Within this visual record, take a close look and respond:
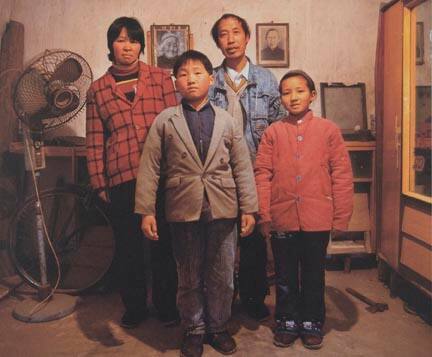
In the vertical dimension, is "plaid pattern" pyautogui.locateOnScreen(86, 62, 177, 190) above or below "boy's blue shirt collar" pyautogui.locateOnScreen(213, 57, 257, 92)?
below

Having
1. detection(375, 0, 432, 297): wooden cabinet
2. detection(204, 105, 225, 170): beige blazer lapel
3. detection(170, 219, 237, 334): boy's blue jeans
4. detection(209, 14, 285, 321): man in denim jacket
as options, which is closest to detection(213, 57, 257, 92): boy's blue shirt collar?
detection(209, 14, 285, 321): man in denim jacket

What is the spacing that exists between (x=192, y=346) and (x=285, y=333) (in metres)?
0.52

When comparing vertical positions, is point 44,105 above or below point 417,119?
above

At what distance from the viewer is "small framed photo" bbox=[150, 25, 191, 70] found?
142 inches

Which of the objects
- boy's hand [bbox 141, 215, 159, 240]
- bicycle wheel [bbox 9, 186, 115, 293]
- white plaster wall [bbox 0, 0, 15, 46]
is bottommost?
bicycle wheel [bbox 9, 186, 115, 293]

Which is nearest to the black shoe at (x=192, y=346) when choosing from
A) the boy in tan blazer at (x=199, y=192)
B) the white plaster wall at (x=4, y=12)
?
the boy in tan blazer at (x=199, y=192)

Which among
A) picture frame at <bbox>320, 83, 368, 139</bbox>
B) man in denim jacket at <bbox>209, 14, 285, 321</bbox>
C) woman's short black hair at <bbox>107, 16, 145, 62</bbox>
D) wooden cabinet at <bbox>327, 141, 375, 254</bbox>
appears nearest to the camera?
woman's short black hair at <bbox>107, 16, 145, 62</bbox>

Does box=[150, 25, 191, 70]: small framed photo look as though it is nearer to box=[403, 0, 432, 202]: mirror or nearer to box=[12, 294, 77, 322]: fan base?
box=[403, 0, 432, 202]: mirror

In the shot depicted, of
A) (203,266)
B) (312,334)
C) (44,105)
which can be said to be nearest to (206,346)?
(203,266)

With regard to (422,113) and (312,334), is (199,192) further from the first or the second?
(422,113)

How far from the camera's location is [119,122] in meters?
2.40

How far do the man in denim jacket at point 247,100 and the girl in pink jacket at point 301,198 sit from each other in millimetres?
244

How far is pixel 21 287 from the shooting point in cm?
324

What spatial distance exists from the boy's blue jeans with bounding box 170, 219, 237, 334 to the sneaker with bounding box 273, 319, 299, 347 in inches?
13.1
